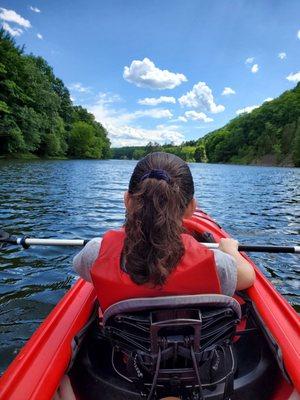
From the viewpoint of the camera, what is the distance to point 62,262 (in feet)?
18.4

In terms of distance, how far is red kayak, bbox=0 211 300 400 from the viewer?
1624mm

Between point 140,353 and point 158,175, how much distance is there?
808mm

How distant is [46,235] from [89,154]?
62244 millimetres

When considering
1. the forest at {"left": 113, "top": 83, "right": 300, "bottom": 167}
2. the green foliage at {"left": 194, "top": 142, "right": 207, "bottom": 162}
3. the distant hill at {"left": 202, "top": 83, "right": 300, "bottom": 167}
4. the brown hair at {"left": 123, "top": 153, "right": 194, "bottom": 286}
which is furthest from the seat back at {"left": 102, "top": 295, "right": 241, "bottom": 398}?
the green foliage at {"left": 194, "top": 142, "right": 207, "bottom": 162}

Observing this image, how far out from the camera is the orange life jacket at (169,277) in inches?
62.0

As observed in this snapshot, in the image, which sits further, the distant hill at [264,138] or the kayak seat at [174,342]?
the distant hill at [264,138]

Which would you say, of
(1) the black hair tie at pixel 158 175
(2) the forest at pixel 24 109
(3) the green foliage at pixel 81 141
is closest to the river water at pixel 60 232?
(1) the black hair tie at pixel 158 175

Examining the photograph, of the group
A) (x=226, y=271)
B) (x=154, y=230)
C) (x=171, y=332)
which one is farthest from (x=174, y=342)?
(x=154, y=230)

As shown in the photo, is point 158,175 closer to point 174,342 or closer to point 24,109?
point 174,342

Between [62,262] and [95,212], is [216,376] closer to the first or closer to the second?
[62,262]

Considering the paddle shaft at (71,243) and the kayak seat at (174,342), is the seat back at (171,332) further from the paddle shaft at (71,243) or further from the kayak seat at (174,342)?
the paddle shaft at (71,243)

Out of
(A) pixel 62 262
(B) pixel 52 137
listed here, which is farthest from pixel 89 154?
(A) pixel 62 262

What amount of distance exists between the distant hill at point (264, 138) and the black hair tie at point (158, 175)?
7975 centimetres

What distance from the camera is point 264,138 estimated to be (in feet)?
298
